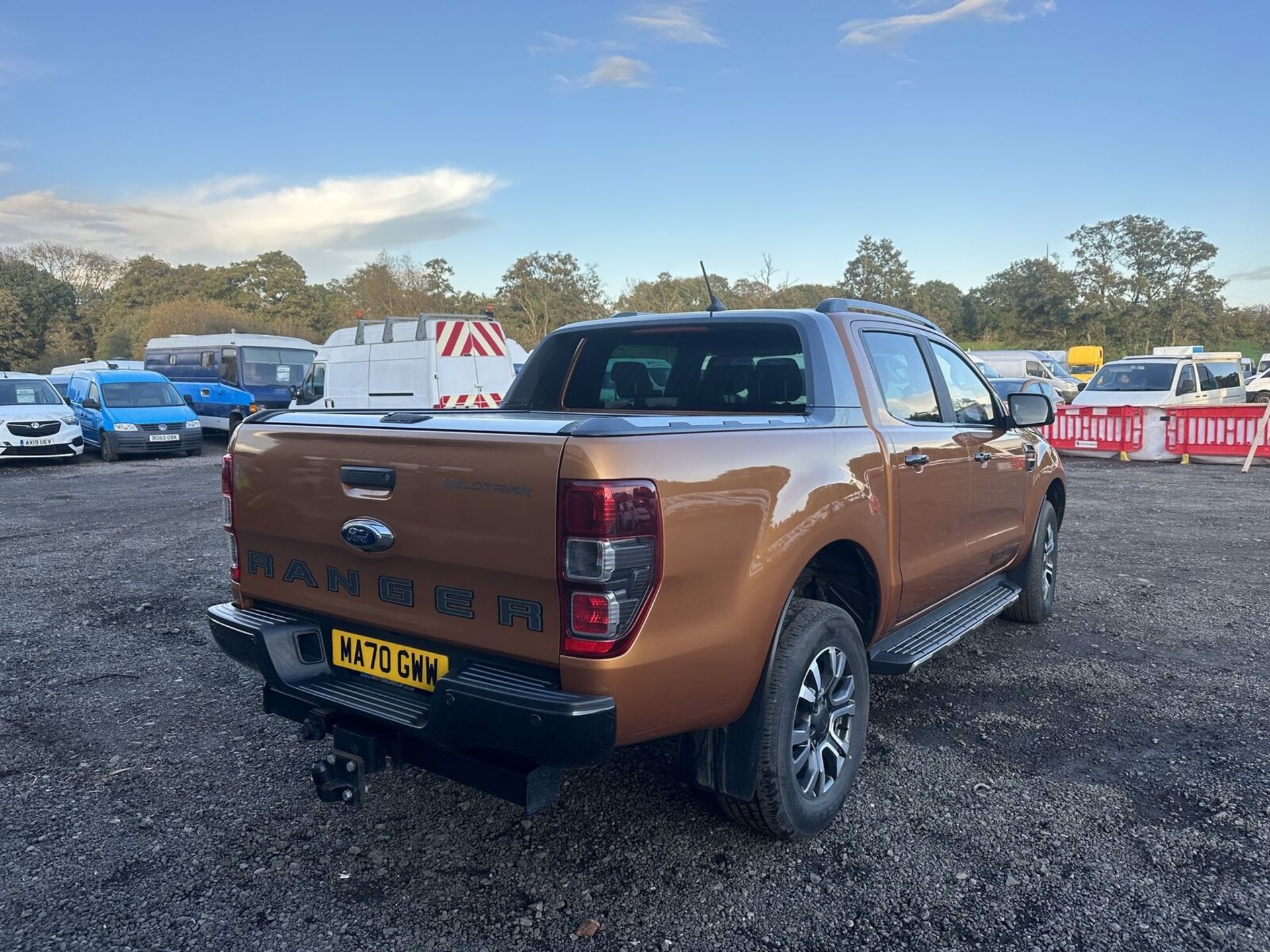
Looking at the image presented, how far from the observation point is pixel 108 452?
1795 cm

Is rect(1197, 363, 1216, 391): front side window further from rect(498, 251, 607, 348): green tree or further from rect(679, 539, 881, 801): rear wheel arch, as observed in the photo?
rect(498, 251, 607, 348): green tree

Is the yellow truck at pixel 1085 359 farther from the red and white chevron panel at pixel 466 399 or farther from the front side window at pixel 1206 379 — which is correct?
the red and white chevron panel at pixel 466 399

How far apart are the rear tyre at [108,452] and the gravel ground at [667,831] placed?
546 inches

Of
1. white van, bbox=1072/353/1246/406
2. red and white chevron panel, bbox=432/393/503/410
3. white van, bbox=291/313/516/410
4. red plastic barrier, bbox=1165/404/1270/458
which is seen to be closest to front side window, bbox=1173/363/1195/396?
white van, bbox=1072/353/1246/406

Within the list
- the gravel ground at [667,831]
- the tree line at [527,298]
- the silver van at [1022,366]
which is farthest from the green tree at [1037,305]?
the gravel ground at [667,831]

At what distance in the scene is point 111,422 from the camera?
1786 cm

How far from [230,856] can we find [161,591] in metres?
4.41

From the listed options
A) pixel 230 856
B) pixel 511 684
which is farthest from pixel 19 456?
pixel 511 684

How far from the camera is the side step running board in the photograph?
12.2 feet

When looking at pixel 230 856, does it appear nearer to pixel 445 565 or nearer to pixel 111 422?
pixel 445 565

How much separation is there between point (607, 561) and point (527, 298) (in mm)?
51670

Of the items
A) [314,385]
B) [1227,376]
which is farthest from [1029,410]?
[1227,376]

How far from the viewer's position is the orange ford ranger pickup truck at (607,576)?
250 cm

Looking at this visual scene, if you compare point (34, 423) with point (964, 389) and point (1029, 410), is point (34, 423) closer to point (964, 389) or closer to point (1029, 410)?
point (964, 389)
